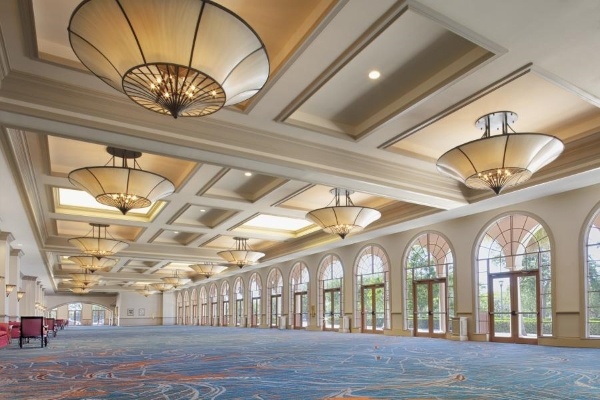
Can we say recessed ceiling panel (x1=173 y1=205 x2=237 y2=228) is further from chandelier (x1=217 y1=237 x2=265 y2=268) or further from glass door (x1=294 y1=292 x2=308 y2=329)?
glass door (x1=294 y1=292 x2=308 y2=329)

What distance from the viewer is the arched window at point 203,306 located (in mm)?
37625

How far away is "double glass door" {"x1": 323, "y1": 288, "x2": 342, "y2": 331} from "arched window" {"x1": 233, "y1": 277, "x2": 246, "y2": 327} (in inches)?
392

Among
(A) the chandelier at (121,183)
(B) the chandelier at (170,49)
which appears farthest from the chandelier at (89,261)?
(B) the chandelier at (170,49)

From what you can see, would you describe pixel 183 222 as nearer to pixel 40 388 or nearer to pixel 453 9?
pixel 40 388

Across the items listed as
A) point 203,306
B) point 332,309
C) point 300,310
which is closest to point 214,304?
point 203,306

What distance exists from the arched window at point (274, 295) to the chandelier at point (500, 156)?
17820mm

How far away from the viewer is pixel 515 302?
504 inches

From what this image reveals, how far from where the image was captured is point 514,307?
12.8m

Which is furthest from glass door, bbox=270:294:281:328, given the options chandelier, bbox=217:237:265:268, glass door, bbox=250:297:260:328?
chandelier, bbox=217:237:265:268

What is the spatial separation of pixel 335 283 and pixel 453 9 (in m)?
16.3

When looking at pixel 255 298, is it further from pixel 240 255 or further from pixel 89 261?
pixel 89 261

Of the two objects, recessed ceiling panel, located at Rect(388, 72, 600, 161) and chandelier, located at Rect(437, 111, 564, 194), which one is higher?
recessed ceiling panel, located at Rect(388, 72, 600, 161)

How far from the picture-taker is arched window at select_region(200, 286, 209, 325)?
3762 centimetres

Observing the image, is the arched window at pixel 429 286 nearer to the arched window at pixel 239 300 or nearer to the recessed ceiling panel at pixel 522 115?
the recessed ceiling panel at pixel 522 115
